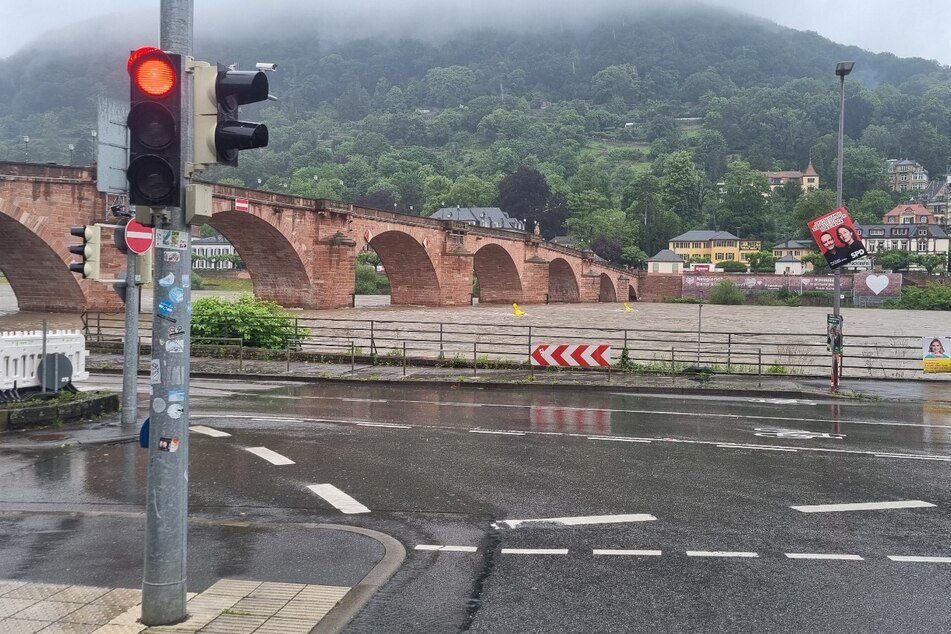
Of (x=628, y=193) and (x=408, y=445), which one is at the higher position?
(x=628, y=193)

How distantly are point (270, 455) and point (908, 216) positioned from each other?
555ft

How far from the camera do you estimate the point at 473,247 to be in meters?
80.4

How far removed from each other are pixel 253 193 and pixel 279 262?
6.71 m

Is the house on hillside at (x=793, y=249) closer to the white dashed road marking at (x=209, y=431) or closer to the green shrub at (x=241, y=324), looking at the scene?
the green shrub at (x=241, y=324)

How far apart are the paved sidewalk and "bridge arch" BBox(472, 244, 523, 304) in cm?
8178

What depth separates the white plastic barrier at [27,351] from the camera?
496 inches

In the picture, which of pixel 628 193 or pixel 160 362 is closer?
pixel 160 362

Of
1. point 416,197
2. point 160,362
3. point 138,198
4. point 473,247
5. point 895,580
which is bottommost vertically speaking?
point 895,580

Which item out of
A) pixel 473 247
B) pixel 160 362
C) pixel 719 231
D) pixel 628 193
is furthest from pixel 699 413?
pixel 628 193

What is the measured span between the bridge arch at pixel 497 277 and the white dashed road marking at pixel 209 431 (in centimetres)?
7468

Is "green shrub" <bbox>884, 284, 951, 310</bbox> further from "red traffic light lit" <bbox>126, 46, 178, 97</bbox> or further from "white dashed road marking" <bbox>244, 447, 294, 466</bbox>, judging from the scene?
"red traffic light lit" <bbox>126, 46, 178, 97</bbox>

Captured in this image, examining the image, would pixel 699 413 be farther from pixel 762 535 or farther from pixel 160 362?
pixel 160 362

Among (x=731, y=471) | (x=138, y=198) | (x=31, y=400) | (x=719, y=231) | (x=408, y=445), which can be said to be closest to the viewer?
(x=138, y=198)

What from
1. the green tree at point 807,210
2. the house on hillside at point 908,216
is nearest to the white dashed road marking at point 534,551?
the green tree at point 807,210
